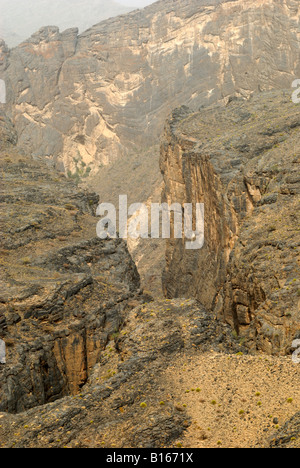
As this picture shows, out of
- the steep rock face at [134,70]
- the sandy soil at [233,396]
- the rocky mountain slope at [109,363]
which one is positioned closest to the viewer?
the sandy soil at [233,396]

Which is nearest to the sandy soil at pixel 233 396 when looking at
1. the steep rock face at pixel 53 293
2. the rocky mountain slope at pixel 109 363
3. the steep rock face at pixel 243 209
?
the rocky mountain slope at pixel 109 363

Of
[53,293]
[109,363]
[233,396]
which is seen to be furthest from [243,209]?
[233,396]

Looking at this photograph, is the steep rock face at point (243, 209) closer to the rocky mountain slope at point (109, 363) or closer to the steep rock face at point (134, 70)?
the rocky mountain slope at point (109, 363)

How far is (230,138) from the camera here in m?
59.5

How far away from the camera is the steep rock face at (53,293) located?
3641cm

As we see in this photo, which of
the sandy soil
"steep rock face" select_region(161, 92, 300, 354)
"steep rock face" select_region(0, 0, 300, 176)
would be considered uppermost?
"steep rock face" select_region(0, 0, 300, 176)

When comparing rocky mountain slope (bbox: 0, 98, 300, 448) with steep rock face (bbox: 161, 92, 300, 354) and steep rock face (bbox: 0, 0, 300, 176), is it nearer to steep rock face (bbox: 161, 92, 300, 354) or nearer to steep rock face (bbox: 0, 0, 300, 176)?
steep rock face (bbox: 161, 92, 300, 354)

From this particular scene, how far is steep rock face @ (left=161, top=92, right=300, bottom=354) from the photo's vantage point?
3528 cm

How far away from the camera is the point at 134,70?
396 feet

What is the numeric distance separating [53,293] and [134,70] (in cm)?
8649

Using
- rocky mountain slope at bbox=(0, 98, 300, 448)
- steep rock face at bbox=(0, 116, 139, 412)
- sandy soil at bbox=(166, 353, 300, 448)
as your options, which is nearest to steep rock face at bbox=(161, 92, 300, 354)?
sandy soil at bbox=(166, 353, 300, 448)

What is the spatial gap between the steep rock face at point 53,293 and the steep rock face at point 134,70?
206 feet

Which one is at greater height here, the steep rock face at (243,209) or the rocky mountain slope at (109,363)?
the steep rock face at (243,209)

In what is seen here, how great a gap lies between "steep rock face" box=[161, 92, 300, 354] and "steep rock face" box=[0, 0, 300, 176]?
45.6m
